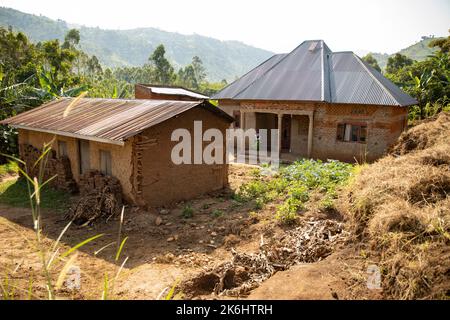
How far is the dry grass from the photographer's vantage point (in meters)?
4.68

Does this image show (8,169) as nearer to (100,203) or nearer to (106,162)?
(106,162)

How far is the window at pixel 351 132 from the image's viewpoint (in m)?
17.0

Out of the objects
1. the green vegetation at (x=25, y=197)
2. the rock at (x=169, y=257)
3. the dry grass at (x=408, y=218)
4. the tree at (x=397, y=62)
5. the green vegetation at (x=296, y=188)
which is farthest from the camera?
the tree at (x=397, y=62)

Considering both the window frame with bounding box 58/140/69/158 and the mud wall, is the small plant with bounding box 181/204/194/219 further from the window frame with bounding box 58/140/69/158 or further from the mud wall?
the window frame with bounding box 58/140/69/158

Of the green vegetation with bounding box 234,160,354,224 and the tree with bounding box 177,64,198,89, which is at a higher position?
the tree with bounding box 177,64,198,89

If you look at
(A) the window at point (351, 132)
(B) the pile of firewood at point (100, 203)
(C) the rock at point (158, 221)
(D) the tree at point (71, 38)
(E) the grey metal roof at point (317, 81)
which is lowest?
(C) the rock at point (158, 221)

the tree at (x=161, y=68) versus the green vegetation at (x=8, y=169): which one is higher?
the tree at (x=161, y=68)

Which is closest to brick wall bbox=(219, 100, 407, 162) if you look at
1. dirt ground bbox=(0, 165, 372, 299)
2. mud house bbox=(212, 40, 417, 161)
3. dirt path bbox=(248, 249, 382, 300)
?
mud house bbox=(212, 40, 417, 161)

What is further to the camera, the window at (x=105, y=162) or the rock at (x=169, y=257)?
the window at (x=105, y=162)

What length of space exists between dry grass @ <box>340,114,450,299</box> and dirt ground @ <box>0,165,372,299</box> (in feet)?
1.56

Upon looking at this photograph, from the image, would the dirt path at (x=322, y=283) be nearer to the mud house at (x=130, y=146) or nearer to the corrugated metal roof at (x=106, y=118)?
the mud house at (x=130, y=146)

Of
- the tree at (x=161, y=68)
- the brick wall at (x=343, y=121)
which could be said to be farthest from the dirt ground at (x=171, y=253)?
the tree at (x=161, y=68)

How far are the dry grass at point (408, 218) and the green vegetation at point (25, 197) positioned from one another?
8738mm


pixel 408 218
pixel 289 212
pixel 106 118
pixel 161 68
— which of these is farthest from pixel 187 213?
pixel 161 68
